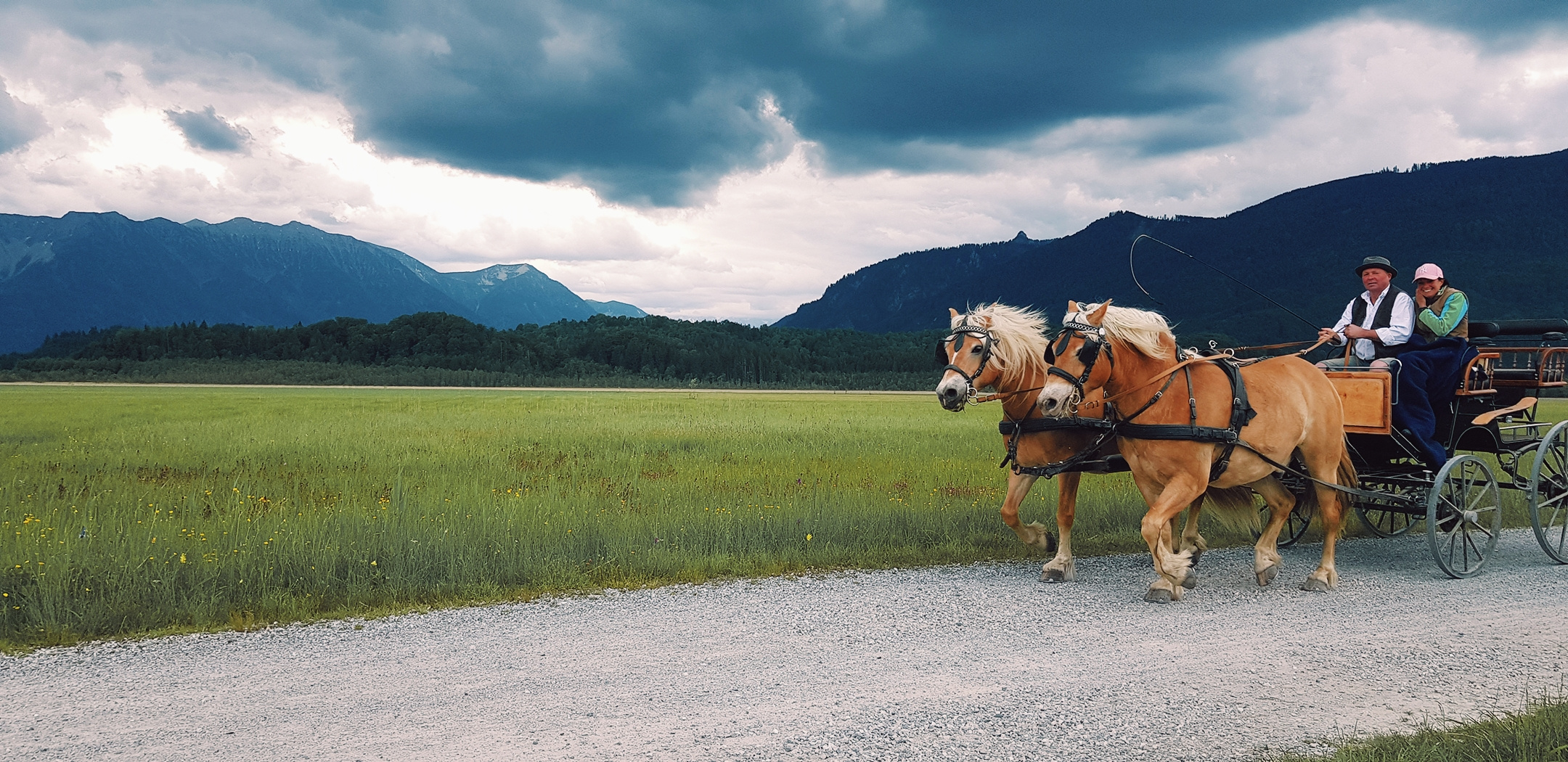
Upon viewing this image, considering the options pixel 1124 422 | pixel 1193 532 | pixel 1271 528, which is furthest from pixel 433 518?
pixel 1271 528

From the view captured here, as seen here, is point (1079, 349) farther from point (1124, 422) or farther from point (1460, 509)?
point (1460, 509)

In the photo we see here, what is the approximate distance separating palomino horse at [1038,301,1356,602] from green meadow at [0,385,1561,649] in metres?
1.79

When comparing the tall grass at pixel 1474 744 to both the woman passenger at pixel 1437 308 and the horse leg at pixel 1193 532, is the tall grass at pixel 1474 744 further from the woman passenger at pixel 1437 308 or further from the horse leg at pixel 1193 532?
the woman passenger at pixel 1437 308

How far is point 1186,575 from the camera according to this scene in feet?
22.2

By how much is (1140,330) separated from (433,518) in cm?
697

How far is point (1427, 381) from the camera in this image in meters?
8.26

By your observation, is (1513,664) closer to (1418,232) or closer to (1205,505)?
(1205,505)

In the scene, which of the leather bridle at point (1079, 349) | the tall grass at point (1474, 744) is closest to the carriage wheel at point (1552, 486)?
the leather bridle at point (1079, 349)

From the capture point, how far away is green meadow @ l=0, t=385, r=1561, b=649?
20.6 feet

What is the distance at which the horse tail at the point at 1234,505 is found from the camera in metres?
7.85

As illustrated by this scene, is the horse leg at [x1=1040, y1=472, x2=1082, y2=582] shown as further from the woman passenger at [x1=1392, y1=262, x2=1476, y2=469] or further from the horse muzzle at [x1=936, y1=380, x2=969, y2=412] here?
the woman passenger at [x1=1392, y1=262, x2=1476, y2=469]

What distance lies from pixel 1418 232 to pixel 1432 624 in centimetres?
21043

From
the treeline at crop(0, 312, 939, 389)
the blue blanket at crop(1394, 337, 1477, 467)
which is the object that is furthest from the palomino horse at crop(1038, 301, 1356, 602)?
the treeline at crop(0, 312, 939, 389)

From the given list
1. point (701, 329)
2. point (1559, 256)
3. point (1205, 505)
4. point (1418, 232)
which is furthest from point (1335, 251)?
point (1205, 505)
